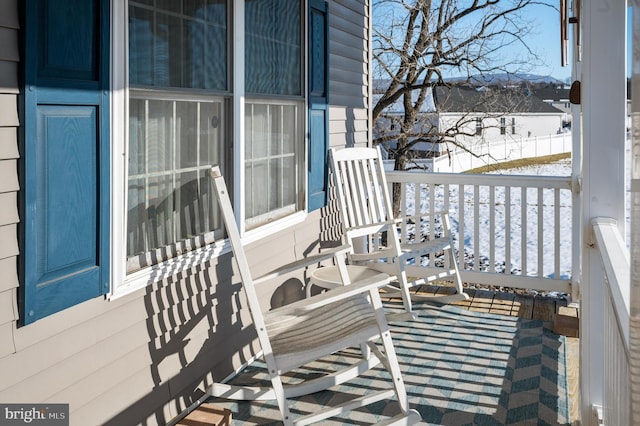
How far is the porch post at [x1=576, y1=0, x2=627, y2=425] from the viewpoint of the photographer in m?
2.19

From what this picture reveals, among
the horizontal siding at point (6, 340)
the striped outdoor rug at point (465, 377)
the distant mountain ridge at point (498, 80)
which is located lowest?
the striped outdoor rug at point (465, 377)

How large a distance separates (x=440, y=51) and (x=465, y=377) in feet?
26.7

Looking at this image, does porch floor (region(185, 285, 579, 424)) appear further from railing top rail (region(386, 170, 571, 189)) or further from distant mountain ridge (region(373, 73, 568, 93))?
distant mountain ridge (region(373, 73, 568, 93))

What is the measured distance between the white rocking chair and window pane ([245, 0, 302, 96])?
1.02m

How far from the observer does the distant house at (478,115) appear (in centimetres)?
1091

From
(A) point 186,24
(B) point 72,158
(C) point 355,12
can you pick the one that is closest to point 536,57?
(C) point 355,12

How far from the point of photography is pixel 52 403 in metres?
2.16

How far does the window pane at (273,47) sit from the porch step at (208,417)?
165cm

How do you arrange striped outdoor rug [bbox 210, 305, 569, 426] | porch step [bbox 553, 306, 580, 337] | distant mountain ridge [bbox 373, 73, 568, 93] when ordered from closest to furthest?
striped outdoor rug [bbox 210, 305, 569, 426], porch step [bbox 553, 306, 580, 337], distant mountain ridge [bbox 373, 73, 568, 93]

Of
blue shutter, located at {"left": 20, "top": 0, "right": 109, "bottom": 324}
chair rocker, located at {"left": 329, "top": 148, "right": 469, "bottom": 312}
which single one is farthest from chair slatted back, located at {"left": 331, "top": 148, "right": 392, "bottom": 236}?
blue shutter, located at {"left": 20, "top": 0, "right": 109, "bottom": 324}

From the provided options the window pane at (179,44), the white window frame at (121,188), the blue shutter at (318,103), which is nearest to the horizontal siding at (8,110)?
the white window frame at (121,188)

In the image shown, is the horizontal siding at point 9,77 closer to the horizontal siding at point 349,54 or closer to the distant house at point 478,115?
the horizontal siding at point 349,54

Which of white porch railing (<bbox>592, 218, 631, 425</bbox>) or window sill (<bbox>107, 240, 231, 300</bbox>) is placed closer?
white porch railing (<bbox>592, 218, 631, 425</bbox>)

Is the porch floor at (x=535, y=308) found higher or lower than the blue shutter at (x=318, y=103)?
lower
